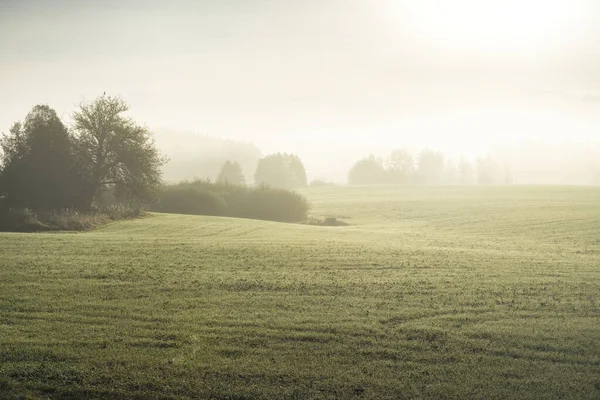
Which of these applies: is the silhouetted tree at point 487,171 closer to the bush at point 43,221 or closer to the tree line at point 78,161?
the tree line at point 78,161

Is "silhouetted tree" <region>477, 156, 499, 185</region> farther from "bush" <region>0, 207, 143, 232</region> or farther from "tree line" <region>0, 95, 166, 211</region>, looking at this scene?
"bush" <region>0, 207, 143, 232</region>

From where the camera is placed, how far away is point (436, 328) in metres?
13.0

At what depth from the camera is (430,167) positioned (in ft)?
550

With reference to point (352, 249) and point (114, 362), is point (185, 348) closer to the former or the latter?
point (114, 362)

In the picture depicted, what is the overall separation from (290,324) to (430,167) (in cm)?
16100

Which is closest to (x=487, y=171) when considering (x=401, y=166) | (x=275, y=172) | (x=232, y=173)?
(x=401, y=166)

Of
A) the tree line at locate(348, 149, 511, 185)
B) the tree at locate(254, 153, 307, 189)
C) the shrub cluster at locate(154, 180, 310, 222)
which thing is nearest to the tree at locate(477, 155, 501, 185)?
the tree line at locate(348, 149, 511, 185)

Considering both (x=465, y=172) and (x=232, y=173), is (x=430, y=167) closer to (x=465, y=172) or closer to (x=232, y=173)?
(x=465, y=172)

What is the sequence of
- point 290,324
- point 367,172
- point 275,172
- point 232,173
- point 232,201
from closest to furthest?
point 290,324 < point 232,201 < point 232,173 < point 275,172 < point 367,172

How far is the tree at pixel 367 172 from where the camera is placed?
511 feet

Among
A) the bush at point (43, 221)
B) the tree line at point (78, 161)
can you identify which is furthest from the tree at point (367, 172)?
the bush at point (43, 221)

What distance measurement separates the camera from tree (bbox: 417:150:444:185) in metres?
164

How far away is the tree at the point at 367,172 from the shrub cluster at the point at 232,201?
9204 cm

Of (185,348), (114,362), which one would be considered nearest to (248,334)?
(185,348)
